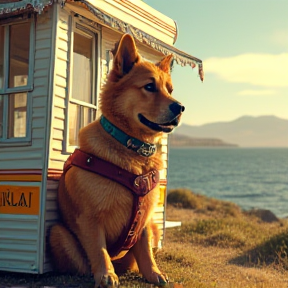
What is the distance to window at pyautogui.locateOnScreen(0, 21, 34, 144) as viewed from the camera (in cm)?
640

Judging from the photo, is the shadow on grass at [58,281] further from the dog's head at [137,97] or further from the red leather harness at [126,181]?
the dog's head at [137,97]

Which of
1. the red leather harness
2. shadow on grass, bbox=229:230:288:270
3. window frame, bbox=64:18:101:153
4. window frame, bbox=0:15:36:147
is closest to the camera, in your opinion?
the red leather harness

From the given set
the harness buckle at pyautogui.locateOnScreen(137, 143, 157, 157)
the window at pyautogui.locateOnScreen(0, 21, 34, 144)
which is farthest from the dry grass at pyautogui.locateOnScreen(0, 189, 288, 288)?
the window at pyautogui.locateOnScreen(0, 21, 34, 144)

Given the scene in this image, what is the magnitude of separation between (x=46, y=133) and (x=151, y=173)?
1398mm

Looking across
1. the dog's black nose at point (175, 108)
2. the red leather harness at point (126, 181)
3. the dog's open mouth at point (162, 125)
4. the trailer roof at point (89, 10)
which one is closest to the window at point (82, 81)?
the trailer roof at point (89, 10)

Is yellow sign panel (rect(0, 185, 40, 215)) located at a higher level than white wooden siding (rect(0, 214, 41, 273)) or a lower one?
higher

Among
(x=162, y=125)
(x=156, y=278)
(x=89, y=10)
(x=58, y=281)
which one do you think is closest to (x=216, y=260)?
(x=156, y=278)

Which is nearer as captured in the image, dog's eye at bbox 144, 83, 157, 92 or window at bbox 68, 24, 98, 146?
dog's eye at bbox 144, 83, 157, 92

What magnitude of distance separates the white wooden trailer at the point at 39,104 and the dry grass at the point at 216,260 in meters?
0.61

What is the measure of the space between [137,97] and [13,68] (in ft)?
7.86

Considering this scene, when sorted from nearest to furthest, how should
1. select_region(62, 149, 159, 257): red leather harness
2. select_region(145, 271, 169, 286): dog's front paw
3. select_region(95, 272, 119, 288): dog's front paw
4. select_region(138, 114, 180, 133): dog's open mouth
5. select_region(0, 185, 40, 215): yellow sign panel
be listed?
select_region(95, 272, 119, 288): dog's front paw, select_region(138, 114, 180, 133): dog's open mouth, select_region(62, 149, 159, 257): red leather harness, select_region(145, 271, 169, 286): dog's front paw, select_region(0, 185, 40, 215): yellow sign panel

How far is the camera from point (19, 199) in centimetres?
620

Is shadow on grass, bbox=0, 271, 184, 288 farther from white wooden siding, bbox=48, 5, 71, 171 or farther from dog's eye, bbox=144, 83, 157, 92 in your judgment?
dog's eye, bbox=144, 83, 157, 92

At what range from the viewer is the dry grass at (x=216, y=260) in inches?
233
